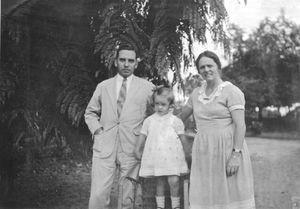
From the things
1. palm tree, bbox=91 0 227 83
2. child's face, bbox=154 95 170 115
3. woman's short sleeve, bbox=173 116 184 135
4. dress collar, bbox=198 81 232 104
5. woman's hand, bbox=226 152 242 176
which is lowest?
woman's hand, bbox=226 152 242 176

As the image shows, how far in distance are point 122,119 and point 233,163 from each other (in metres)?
0.84

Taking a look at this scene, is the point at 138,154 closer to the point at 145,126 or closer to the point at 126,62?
the point at 145,126

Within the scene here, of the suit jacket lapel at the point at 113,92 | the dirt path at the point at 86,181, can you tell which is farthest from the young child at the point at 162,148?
the dirt path at the point at 86,181

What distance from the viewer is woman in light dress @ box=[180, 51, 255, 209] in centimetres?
243

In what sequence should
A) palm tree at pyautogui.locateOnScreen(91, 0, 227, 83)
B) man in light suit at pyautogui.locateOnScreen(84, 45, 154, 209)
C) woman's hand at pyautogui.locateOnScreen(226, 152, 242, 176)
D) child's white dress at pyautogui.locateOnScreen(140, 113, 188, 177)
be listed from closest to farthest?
1. woman's hand at pyautogui.locateOnScreen(226, 152, 242, 176)
2. child's white dress at pyautogui.locateOnScreen(140, 113, 188, 177)
3. man in light suit at pyautogui.locateOnScreen(84, 45, 154, 209)
4. palm tree at pyautogui.locateOnScreen(91, 0, 227, 83)

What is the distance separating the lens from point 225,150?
2.44 m

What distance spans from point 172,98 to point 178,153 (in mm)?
394

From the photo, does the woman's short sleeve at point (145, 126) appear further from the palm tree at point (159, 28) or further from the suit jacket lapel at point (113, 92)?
the palm tree at point (159, 28)

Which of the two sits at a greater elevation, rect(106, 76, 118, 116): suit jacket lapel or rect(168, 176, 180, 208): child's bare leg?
rect(106, 76, 118, 116): suit jacket lapel

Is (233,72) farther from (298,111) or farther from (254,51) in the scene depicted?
(298,111)

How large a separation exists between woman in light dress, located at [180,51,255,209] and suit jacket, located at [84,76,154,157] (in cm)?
46

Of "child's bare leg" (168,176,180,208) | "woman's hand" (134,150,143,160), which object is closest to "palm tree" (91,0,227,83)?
"woman's hand" (134,150,143,160)

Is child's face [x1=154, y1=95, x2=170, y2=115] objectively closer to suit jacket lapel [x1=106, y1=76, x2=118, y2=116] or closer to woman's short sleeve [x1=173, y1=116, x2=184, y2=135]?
woman's short sleeve [x1=173, y1=116, x2=184, y2=135]

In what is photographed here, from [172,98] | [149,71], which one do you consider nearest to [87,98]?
[149,71]
